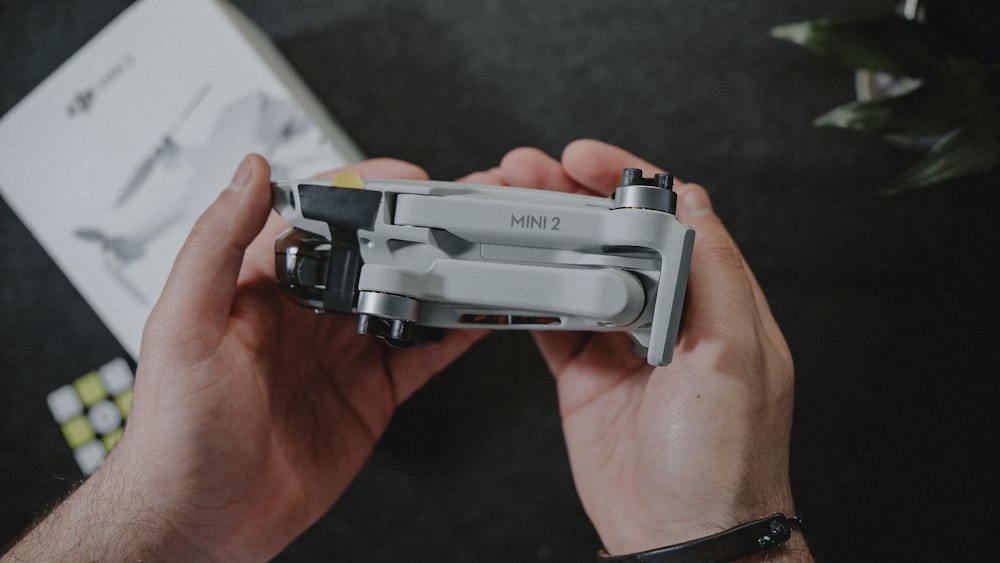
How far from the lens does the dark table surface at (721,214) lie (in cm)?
108

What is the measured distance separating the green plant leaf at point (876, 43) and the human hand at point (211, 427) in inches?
26.4

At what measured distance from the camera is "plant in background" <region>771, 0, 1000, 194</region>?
0.78 meters

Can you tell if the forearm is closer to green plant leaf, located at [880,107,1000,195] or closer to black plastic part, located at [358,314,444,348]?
black plastic part, located at [358,314,444,348]

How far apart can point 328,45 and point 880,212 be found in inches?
40.2

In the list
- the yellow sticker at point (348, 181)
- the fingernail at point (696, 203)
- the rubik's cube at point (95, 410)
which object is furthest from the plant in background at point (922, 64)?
the rubik's cube at point (95, 410)

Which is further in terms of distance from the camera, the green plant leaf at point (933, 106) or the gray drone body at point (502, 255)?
the green plant leaf at point (933, 106)

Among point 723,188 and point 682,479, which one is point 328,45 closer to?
point 723,188

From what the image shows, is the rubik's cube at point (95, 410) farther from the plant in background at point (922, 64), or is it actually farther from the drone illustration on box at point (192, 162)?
the plant in background at point (922, 64)

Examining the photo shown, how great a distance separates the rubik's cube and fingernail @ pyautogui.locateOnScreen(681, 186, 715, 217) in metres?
0.94

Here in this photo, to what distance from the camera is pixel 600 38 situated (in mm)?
1164

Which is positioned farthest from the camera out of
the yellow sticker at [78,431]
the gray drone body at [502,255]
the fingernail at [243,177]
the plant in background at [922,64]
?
the yellow sticker at [78,431]

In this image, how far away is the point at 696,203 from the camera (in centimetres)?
74

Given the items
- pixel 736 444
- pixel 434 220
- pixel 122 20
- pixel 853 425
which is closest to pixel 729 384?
pixel 736 444

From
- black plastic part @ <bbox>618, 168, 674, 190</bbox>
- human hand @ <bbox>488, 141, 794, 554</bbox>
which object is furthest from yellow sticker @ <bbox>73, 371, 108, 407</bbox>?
black plastic part @ <bbox>618, 168, 674, 190</bbox>
